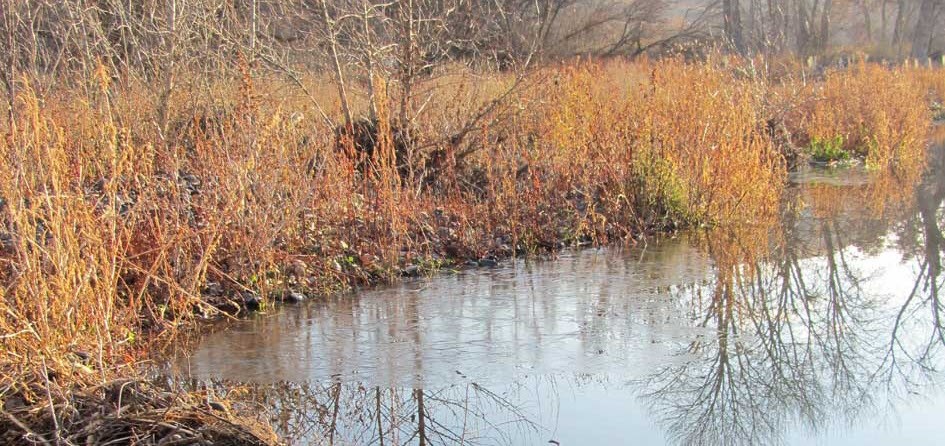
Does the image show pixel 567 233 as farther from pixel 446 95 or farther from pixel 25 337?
pixel 25 337

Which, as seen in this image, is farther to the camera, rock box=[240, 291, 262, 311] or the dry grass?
rock box=[240, 291, 262, 311]

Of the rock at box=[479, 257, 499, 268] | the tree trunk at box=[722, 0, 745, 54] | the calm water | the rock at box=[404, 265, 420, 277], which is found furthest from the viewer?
the tree trunk at box=[722, 0, 745, 54]

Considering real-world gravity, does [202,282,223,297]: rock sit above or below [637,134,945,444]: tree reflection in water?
above

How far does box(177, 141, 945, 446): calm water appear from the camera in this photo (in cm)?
458

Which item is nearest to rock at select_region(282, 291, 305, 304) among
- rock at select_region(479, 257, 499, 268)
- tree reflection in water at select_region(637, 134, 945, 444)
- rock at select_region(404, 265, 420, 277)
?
rock at select_region(404, 265, 420, 277)

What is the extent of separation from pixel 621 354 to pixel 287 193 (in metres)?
3.23

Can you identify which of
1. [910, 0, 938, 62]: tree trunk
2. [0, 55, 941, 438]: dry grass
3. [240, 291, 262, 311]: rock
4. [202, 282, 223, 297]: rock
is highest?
[910, 0, 938, 62]: tree trunk

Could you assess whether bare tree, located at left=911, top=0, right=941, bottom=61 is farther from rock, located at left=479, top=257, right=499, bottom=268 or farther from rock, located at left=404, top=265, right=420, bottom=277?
rock, located at left=404, top=265, right=420, bottom=277

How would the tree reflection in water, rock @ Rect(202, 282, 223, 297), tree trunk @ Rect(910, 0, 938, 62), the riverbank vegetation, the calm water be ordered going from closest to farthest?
the riverbank vegetation, the calm water, the tree reflection in water, rock @ Rect(202, 282, 223, 297), tree trunk @ Rect(910, 0, 938, 62)

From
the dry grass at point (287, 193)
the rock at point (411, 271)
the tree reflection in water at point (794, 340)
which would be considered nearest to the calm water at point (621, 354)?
the tree reflection in water at point (794, 340)

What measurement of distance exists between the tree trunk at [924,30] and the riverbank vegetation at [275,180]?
19611 millimetres

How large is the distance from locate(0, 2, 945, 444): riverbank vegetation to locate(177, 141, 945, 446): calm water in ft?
1.74

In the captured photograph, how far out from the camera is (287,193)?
296 inches

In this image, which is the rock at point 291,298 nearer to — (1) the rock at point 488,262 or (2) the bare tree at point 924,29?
(1) the rock at point 488,262
